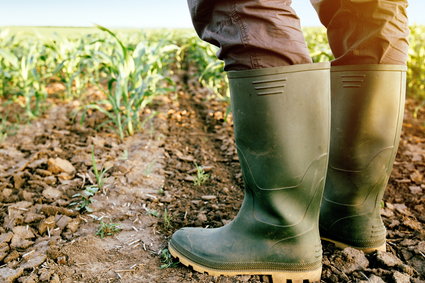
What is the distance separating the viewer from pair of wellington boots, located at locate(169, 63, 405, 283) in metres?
0.91

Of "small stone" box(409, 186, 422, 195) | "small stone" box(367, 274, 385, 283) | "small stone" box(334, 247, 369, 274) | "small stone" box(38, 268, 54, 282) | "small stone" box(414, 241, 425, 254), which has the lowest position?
"small stone" box(409, 186, 422, 195)

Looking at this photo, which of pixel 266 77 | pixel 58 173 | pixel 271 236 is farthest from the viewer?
pixel 58 173

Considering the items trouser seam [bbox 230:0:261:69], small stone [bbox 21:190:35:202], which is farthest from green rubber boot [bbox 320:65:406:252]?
small stone [bbox 21:190:35:202]

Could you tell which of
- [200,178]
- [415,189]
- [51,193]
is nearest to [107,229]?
[51,193]

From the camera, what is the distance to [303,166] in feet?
3.08

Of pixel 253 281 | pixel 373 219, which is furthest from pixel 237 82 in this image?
pixel 373 219

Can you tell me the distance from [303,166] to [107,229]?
29.0 inches

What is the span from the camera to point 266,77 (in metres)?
0.88

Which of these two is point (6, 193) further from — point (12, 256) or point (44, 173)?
point (12, 256)

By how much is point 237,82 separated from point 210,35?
0.42 feet

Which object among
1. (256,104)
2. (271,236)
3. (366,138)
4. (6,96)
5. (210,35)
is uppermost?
(210,35)

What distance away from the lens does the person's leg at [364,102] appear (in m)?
1.07

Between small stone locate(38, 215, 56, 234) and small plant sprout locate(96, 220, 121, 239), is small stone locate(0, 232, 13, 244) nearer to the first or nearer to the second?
small stone locate(38, 215, 56, 234)

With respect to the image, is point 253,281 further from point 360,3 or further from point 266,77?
point 360,3
